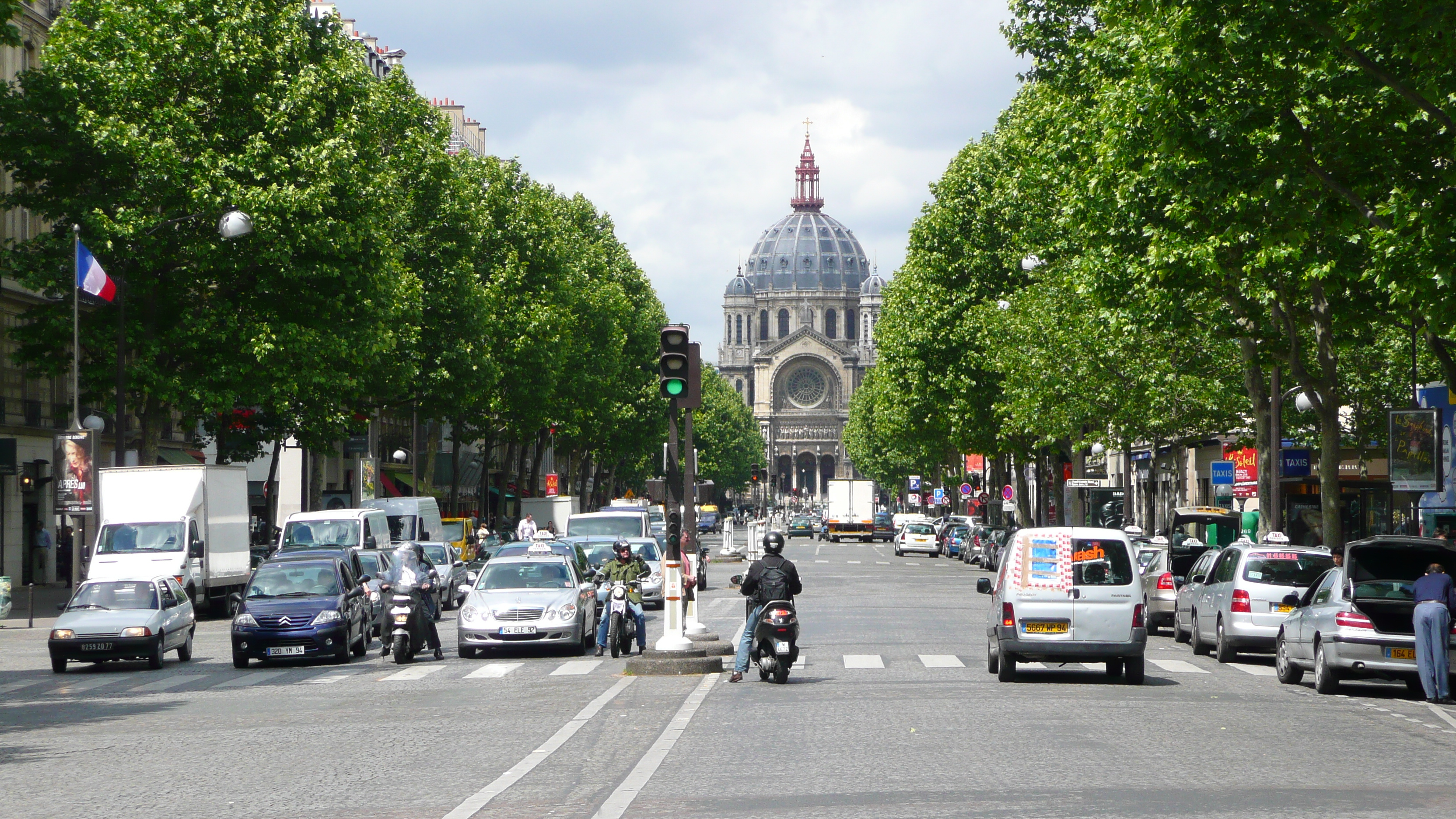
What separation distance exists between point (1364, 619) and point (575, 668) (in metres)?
8.80

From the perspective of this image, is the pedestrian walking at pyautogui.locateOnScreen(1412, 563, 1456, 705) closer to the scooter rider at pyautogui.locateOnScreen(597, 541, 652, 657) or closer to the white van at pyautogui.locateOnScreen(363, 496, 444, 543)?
the scooter rider at pyautogui.locateOnScreen(597, 541, 652, 657)

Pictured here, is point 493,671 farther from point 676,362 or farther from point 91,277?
point 91,277

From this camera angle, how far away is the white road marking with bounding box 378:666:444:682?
20172 mm

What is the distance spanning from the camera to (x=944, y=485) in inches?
4471

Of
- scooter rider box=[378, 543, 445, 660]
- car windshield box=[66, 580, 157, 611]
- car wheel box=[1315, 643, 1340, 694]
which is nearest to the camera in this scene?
car wheel box=[1315, 643, 1340, 694]

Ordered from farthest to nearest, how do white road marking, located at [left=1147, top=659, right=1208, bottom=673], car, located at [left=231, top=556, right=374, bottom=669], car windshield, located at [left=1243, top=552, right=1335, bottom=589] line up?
car, located at [left=231, top=556, right=374, bottom=669] → car windshield, located at [left=1243, top=552, right=1335, bottom=589] → white road marking, located at [left=1147, top=659, right=1208, bottom=673]

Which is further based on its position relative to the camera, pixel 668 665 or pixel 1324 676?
pixel 668 665

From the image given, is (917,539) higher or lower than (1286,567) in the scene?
lower

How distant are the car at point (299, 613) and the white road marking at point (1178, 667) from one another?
1016 cm

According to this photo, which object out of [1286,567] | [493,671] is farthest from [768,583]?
[1286,567]

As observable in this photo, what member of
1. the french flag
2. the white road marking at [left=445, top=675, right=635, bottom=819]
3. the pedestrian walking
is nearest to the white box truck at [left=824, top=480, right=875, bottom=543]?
the french flag

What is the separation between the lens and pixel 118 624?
22.1 metres

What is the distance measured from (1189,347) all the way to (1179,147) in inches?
809

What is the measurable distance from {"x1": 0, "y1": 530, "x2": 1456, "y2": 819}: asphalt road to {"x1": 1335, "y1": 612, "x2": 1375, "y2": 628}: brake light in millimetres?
734
